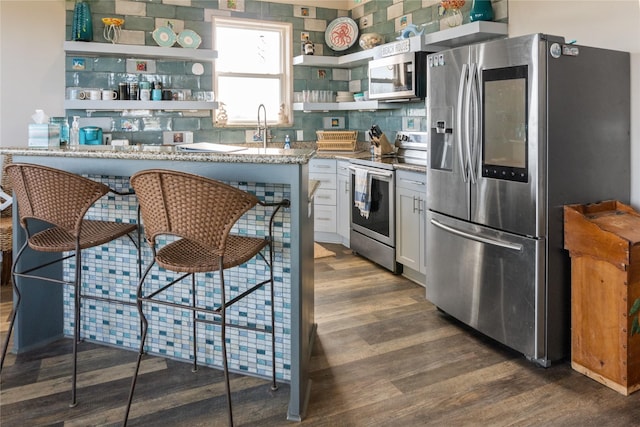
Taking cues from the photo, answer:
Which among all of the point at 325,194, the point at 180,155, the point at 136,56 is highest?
the point at 136,56

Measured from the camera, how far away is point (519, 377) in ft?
8.21

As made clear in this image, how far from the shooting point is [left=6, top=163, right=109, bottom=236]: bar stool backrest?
221 centimetres

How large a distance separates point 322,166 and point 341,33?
5.46ft

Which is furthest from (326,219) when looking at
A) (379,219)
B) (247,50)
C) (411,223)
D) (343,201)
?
(247,50)

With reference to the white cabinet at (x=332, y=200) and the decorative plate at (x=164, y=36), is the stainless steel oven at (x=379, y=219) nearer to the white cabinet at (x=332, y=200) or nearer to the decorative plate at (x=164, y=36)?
the white cabinet at (x=332, y=200)

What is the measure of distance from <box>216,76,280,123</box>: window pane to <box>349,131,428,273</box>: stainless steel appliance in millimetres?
1535

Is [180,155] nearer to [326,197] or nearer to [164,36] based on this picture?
[326,197]

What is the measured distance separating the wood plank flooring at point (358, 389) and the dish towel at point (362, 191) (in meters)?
1.58

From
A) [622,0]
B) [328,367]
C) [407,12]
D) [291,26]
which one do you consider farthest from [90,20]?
[622,0]

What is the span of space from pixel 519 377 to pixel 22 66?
4.60 m

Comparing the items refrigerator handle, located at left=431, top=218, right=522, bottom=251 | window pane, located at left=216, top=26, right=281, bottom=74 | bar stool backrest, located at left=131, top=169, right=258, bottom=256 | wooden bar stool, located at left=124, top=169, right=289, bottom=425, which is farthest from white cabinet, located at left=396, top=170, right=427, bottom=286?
window pane, located at left=216, top=26, right=281, bottom=74

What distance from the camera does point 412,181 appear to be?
153 inches

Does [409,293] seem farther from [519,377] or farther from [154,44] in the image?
[154,44]

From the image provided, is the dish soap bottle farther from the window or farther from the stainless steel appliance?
the window
